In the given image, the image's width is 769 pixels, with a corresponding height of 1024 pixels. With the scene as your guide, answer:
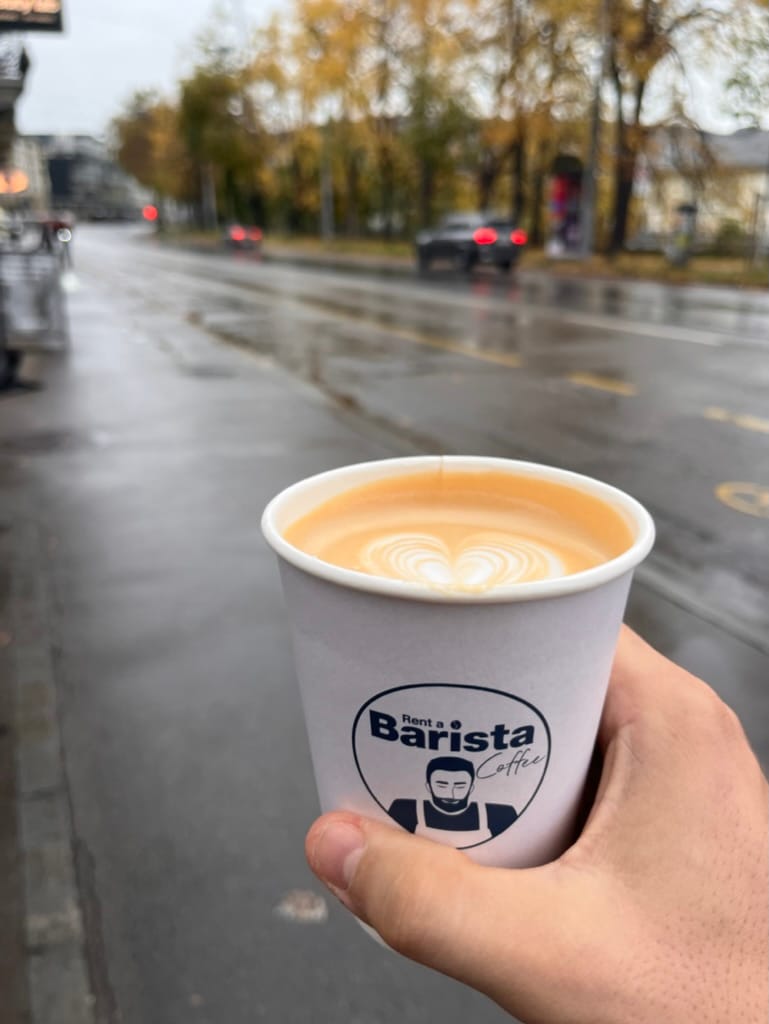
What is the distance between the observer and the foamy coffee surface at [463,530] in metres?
1.08

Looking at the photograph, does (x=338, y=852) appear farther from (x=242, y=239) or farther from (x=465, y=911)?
(x=242, y=239)

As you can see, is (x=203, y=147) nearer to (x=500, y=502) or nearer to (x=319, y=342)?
(x=319, y=342)

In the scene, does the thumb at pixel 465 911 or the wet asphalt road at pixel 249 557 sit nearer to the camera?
the thumb at pixel 465 911

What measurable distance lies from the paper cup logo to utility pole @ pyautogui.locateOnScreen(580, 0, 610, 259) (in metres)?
25.1

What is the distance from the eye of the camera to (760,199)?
21.5 metres

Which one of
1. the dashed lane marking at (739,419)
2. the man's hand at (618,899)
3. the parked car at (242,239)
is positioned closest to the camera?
the man's hand at (618,899)

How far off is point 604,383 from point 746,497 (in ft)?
12.3

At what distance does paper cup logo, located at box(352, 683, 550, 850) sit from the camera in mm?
948

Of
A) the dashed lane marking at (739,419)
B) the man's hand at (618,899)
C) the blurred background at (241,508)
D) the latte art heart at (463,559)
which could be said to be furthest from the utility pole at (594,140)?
the man's hand at (618,899)

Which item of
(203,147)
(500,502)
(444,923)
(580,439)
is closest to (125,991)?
(444,923)

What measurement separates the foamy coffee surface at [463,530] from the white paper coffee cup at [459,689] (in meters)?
0.04

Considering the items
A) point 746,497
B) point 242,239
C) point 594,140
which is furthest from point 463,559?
point 242,239

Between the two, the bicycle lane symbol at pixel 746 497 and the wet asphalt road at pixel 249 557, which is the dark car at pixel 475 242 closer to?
the wet asphalt road at pixel 249 557

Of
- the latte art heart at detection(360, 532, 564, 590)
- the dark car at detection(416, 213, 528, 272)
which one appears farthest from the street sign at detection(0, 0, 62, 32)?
the dark car at detection(416, 213, 528, 272)
